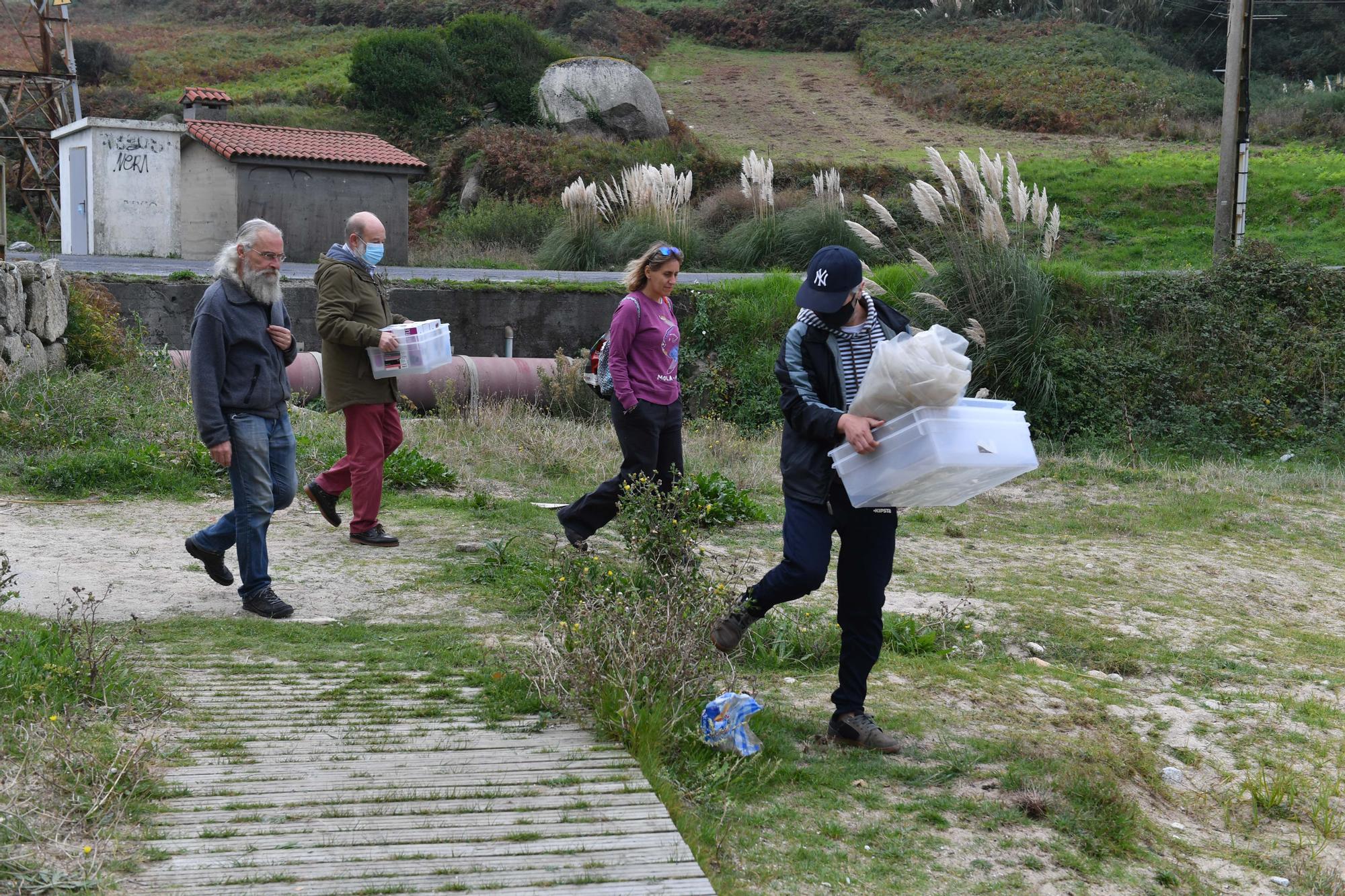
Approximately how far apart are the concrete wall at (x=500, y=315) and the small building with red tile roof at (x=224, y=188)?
463 inches

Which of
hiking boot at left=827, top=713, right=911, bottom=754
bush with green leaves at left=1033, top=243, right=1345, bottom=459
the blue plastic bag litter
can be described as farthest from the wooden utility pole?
the blue plastic bag litter

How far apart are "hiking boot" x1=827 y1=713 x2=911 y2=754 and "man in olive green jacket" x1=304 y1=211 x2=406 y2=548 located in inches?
151

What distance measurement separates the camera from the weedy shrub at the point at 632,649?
14.2 feet

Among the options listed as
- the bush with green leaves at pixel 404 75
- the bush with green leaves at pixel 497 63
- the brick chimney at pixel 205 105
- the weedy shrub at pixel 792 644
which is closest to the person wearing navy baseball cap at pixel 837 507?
the weedy shrub at pixel 792 644

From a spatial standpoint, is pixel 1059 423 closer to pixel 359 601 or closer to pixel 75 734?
pixel 359 601

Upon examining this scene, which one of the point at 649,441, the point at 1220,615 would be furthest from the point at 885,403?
the point at 1220,615

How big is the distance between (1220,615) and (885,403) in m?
3.97

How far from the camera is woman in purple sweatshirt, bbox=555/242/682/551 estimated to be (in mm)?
6504

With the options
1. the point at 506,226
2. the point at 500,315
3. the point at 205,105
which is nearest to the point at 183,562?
the point at 500,315

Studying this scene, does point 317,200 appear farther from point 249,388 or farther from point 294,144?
point 249,388

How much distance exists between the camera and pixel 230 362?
589cm

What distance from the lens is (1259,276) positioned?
15.2 metres

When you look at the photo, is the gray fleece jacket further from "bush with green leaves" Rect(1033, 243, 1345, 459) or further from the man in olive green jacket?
"bush with green leaves" Rect(1033, 243, 1345, 459)

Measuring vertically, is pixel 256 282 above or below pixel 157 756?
above
